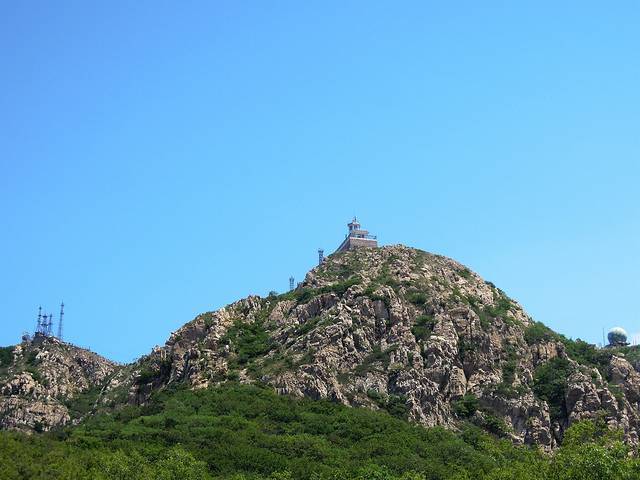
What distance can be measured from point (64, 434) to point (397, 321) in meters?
43.8

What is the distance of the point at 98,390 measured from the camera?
529 ft

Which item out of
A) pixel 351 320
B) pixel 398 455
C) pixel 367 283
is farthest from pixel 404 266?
pixel 398 455

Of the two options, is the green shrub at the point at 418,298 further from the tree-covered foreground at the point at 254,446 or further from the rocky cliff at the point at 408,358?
the tree-covered foreground at the point at 254,446

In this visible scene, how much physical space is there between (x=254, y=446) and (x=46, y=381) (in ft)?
186

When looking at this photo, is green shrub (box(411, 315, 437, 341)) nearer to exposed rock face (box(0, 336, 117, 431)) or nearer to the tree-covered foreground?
the tree-covered foreground

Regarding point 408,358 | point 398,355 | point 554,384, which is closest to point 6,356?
point 398,355

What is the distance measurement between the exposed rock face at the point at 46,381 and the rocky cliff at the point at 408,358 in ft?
13.5

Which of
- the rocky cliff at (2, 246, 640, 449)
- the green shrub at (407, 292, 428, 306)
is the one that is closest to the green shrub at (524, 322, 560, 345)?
the rocky cliff at (2, 246, 640, 449)

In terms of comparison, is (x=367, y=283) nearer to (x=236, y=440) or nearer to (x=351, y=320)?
(x=351, y=320)

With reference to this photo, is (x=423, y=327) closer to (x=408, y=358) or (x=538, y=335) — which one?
(x=408, y=358)

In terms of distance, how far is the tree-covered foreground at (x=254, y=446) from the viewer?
92.9 metres

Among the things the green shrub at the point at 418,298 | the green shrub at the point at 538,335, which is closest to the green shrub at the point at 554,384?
the green shrub at the point at 538,335

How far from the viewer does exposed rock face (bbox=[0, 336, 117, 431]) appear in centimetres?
14388

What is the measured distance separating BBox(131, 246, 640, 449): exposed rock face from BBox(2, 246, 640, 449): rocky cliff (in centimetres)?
17
